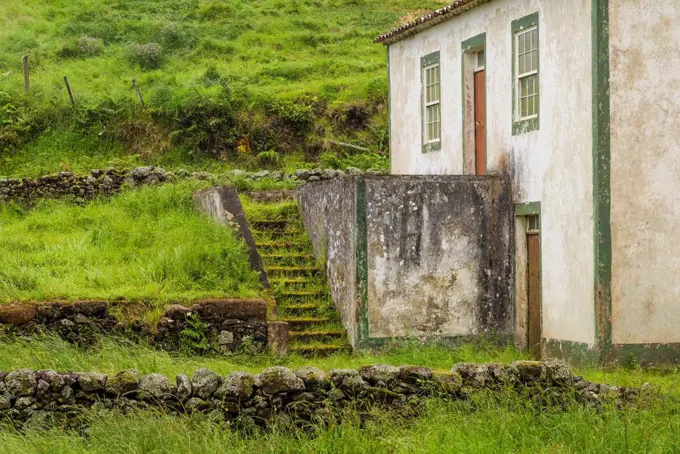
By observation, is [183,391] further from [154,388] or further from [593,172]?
[593,172]

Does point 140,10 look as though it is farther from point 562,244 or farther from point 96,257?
point 562,244

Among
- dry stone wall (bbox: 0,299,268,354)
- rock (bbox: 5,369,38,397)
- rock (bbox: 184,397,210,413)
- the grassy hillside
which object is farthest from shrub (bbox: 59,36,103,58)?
rock (bbox: 184,397,210,413)

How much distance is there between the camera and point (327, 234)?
58.3 ft

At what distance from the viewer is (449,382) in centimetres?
1058

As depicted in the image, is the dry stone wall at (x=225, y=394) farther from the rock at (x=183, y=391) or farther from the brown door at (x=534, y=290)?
the brown door at (x=534, y=290)

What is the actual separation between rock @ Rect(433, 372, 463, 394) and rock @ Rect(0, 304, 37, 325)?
6652mm

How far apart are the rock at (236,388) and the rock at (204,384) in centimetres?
5

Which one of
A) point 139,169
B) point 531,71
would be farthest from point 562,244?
point 139,169

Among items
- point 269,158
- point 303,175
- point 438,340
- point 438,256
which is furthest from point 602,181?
point 269,158

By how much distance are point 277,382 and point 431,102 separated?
10.7 metres

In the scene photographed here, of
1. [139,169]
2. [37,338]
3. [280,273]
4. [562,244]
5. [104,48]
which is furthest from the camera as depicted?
[104,48]

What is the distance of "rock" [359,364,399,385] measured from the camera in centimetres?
1052

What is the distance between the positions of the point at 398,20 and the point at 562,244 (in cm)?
2137

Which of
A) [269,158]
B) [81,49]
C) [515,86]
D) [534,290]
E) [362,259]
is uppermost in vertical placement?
[81,49]
